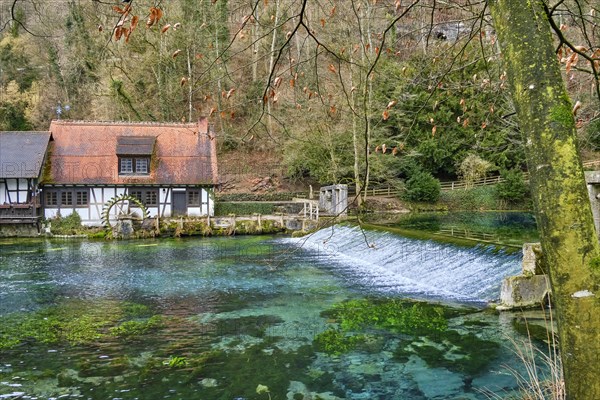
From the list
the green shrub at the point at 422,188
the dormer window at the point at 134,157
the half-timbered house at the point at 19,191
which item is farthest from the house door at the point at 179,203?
the green shrub at the point at 422,188

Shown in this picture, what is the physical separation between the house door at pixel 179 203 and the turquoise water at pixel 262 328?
39.8 ft

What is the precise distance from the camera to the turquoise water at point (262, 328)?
6543 mm

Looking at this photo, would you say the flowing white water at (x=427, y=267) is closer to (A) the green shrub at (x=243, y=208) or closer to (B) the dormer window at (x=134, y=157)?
(A) the green shrub at (x=243, y=208)

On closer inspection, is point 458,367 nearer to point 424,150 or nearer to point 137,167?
point 137,167

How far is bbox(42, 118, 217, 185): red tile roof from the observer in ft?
93.4

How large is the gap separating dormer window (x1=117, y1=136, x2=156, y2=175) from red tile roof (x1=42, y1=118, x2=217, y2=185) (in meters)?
0.35

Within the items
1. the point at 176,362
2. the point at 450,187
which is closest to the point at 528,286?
the point at 176,362

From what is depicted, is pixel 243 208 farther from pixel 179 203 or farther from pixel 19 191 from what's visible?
pixel 19 191

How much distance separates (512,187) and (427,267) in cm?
2371

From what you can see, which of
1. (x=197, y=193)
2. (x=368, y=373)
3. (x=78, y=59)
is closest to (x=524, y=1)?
(x=368, y=373)

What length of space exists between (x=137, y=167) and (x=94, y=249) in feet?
29.9

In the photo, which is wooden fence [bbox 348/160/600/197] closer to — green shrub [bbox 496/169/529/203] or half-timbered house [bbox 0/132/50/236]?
green shrub [bbox 496/169/529/203]

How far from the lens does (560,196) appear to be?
2.06m

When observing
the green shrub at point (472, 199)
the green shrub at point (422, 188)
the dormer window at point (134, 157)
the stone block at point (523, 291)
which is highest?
the dormer window at point (134, 157)
